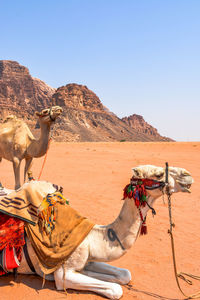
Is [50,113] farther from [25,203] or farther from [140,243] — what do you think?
[140,243]

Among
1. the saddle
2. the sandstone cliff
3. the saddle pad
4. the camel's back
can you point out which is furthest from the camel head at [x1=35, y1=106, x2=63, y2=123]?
the sandstone cliff

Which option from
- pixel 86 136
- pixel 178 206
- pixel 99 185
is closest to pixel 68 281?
pixel 178 206

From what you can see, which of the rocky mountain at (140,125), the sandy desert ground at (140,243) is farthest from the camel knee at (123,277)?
the rocky mountain at (140,125)

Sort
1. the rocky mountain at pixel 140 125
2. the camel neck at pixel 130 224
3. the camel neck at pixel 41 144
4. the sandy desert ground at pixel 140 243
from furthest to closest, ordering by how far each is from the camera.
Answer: the rocky mountain at pixel 140 125
the camel neck at pixel 41 144
the sandy desert ground at pixel 140 243
the camel neck at pixel 130 224

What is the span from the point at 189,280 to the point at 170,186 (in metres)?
2.09

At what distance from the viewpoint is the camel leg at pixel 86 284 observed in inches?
127

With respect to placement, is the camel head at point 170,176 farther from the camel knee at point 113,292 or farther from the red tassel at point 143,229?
the camel knee at point 113,292

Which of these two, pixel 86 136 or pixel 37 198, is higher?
pixel 86 136

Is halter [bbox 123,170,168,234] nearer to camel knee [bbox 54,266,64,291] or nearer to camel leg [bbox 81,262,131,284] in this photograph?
camel leg [bbox 81,262,131,284]

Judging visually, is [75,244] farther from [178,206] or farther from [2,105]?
[2,105]

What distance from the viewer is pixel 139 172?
9.73 feet

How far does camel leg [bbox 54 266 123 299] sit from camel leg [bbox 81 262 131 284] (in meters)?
0.19

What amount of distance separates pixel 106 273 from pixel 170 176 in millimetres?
1636

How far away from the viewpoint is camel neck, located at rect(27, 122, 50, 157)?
232 inches
